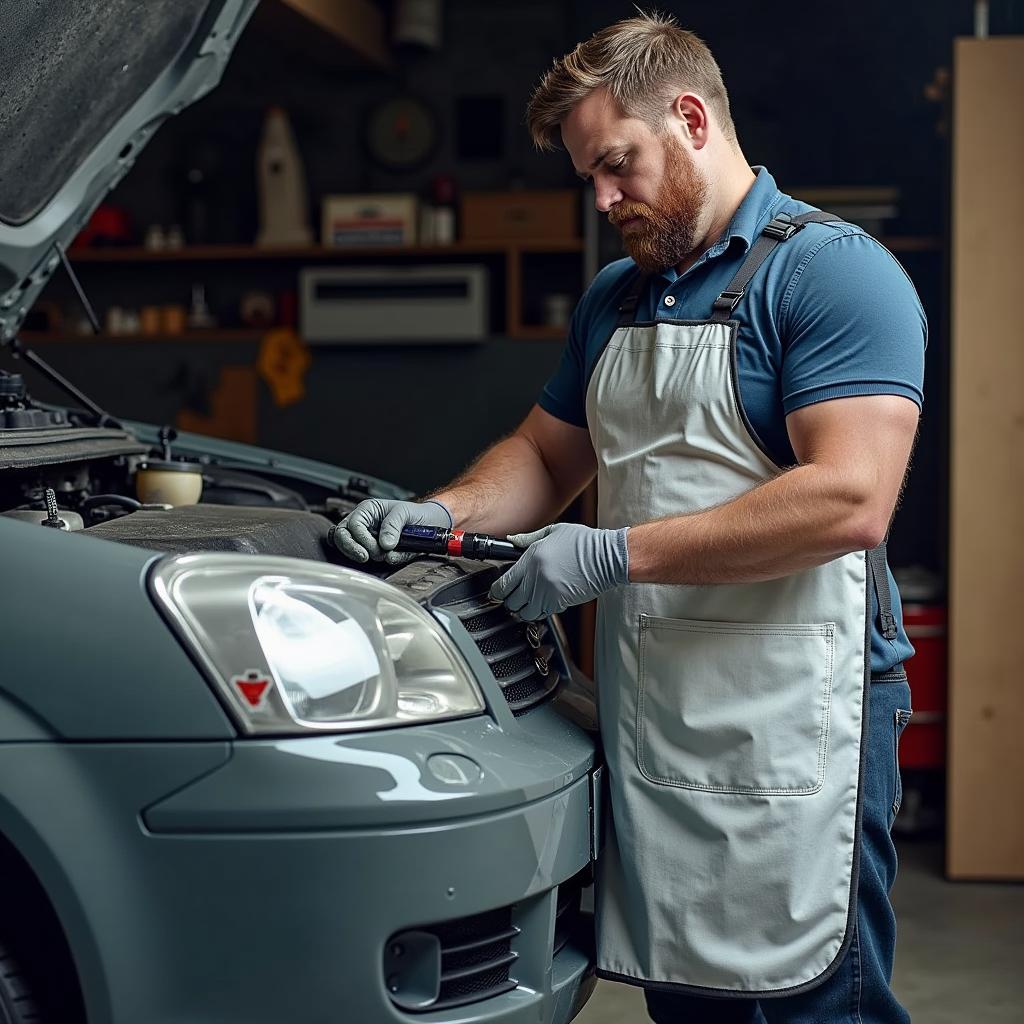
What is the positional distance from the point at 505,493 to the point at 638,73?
56cm

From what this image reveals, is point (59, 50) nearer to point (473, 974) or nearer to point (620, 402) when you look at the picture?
point (620, 402)

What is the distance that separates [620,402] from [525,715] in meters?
0.36

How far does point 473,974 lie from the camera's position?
1.17 metres

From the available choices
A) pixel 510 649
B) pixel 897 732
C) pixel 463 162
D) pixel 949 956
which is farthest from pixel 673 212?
pixel 463 162

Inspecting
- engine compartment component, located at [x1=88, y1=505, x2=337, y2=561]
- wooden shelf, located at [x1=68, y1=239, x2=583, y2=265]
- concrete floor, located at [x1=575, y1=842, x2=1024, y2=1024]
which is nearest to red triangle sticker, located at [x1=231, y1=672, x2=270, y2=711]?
engine compartment component, located at [x1=88, y1=505, x2=337, y2=561]

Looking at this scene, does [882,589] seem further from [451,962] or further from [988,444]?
[988,444]

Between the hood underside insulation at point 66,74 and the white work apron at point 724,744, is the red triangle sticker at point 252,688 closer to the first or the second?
the white work apron at point 724,744

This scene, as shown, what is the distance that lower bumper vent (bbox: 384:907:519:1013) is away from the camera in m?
1.12

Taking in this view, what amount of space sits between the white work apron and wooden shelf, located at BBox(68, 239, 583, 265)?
304cm

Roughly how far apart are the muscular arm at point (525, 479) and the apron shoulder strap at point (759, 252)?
1.28 ft

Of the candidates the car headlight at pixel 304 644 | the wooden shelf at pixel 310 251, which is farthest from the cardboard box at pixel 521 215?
the car headlight at pixel 304 644

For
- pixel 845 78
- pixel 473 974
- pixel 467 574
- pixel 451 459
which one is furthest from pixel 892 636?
pixel 845 78

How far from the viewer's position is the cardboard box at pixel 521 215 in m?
4.33

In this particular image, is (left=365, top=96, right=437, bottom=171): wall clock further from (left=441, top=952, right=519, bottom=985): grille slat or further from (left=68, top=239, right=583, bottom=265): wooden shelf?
(left=441, top=952, right=519, bottom=985): grille slat
